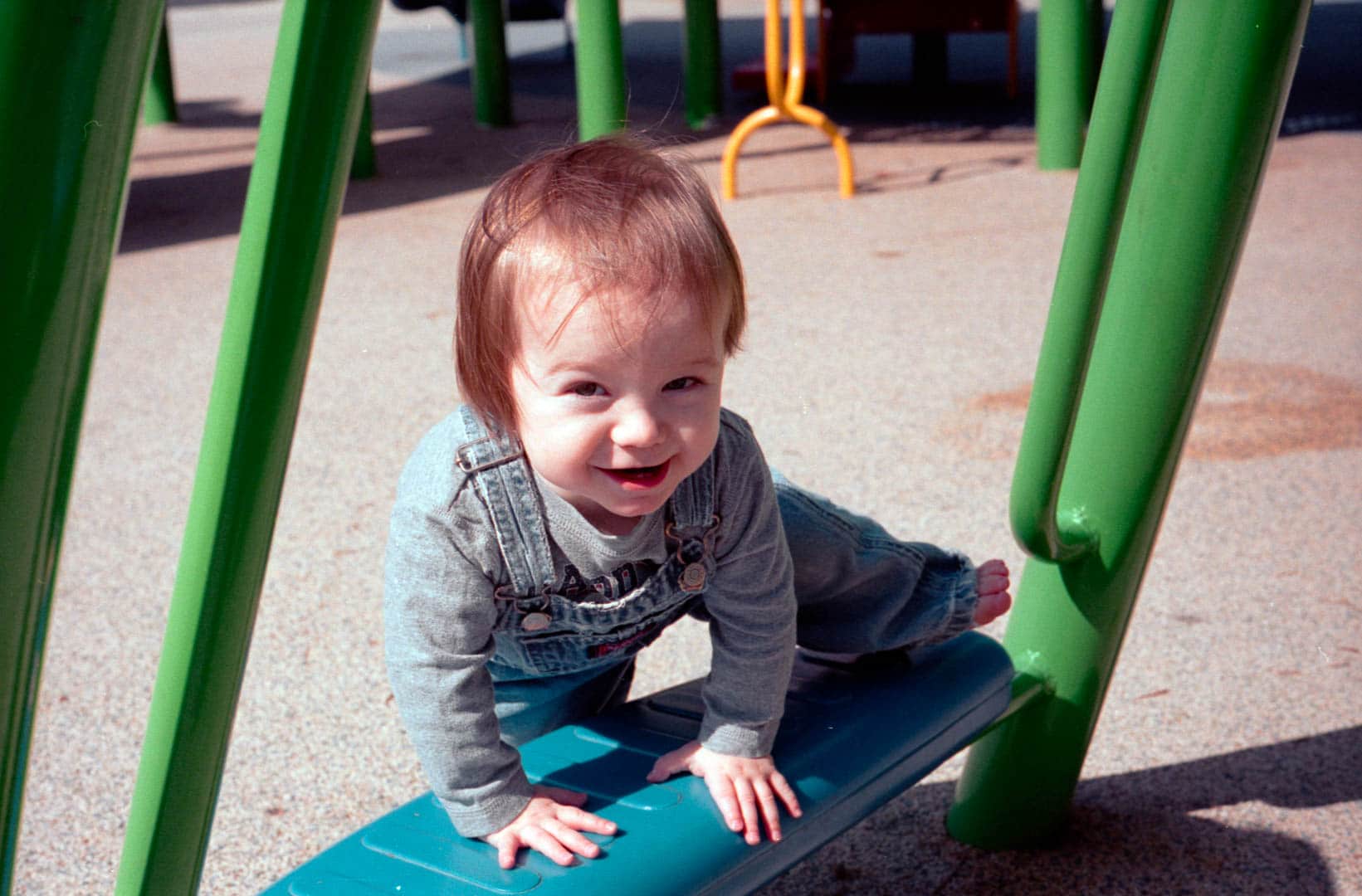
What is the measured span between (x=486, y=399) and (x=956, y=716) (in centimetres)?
56

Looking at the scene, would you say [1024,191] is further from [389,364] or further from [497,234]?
[497,234]

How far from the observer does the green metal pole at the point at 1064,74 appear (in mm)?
5082

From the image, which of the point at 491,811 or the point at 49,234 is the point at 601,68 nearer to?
the point at 491,811

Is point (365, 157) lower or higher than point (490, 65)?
lower

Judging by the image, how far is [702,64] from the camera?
6.69 m

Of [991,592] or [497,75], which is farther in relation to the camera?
[497,75]

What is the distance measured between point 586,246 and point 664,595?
34 centimetres

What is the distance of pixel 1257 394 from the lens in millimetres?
3100

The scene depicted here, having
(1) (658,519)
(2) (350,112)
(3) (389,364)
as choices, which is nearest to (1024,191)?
(3) (389,364)

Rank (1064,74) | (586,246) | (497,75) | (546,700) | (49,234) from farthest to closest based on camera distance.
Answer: (497,75)
(1064,74)
(546,700)
(586,246)
(49,234)

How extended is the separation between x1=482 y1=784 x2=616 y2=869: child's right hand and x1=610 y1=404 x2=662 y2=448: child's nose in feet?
0.98

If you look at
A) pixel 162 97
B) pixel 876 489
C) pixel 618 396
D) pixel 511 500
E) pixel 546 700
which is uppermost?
pixel 618 396

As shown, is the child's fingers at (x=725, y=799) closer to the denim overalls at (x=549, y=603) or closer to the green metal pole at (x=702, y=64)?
the denim overalls at (x=549, y=603)

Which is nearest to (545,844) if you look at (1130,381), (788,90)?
(1130,381)
